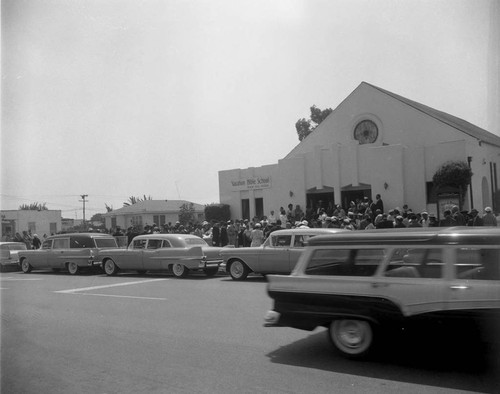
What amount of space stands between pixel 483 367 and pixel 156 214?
44405 millimetres

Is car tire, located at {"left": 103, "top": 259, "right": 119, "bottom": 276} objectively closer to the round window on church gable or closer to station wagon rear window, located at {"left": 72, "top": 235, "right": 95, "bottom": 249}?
station wagon rear window, located at {"left": 72, "top": 235, "right": 95, "bottom": 249}

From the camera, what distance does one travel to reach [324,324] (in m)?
5.89

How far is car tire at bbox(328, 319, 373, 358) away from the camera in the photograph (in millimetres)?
5588

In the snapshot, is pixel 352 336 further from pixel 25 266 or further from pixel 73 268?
pixel 25 266

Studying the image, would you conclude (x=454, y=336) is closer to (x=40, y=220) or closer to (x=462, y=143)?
(x=462, y=143)

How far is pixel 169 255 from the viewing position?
50.2 ft

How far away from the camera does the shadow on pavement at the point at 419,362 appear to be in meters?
4.97

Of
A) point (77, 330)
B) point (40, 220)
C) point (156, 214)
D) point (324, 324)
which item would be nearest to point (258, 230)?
point (77, 330)

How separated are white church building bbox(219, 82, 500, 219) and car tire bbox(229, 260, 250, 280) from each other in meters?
10.9

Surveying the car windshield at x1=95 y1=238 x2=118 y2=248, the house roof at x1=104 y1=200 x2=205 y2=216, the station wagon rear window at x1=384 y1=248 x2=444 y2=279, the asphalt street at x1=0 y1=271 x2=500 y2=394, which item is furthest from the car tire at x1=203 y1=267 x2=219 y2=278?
the house roof at x1=104 y1=200 x2=205 y2=216

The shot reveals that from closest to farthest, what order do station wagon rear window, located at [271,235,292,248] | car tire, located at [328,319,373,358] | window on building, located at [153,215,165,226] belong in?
car tire, located at [328,319,373,358]
station wagon rear window, located at [271,235,292,248]
window on building, located at [153,215,165,226]

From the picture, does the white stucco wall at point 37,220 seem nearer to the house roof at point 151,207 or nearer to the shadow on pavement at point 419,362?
the house roof at point 151,207

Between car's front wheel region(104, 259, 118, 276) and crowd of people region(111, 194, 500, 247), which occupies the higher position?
crowd of people region(111, 194, 500, 247)

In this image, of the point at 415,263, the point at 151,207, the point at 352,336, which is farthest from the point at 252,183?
the point at 415,263
